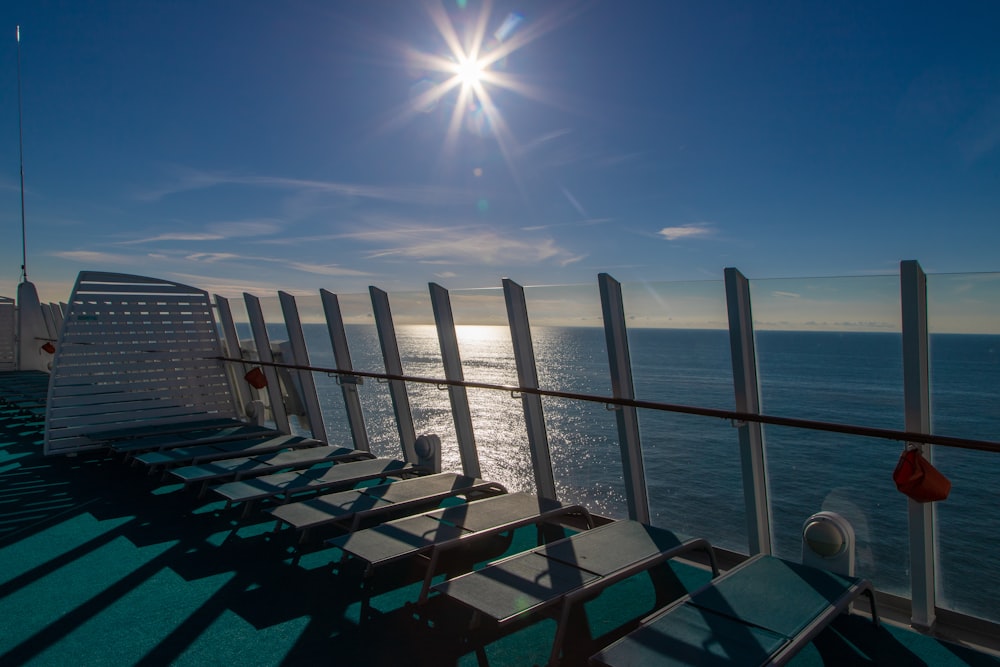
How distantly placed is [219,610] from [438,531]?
1.24m

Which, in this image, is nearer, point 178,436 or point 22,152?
point 178,436

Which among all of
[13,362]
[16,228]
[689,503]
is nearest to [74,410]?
[13,362]

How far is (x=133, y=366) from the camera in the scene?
25.1 feet

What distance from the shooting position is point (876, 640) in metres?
2.85

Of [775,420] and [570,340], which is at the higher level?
[570,340]

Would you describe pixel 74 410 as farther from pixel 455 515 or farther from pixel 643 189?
pixel 643 189

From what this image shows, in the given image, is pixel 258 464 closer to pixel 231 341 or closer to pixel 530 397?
pixel 530 397

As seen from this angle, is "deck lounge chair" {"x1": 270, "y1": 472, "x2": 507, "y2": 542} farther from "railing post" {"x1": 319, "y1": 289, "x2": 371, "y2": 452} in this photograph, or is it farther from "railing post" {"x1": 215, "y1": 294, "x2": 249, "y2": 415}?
"railing post" {"x1": 215, "y1": 294, "x2": 249, "y2": 415}

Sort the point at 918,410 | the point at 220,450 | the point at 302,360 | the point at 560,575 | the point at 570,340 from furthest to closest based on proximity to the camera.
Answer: the point at 302,360
the point at 220,450
the point at 570,340
the point at 918,410
the point at 560,575

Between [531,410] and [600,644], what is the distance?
239cm

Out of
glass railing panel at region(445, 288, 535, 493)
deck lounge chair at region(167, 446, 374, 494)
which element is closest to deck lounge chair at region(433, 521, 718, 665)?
Answer: glass railing panel at region(445, 288, 535, 493)

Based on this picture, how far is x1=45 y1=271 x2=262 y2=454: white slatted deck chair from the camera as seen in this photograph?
23.2 ft

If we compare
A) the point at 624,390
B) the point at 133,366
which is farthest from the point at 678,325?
the point at 133,366

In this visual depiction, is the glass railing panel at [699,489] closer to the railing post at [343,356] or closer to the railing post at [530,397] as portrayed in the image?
the railing post at [343,356]
